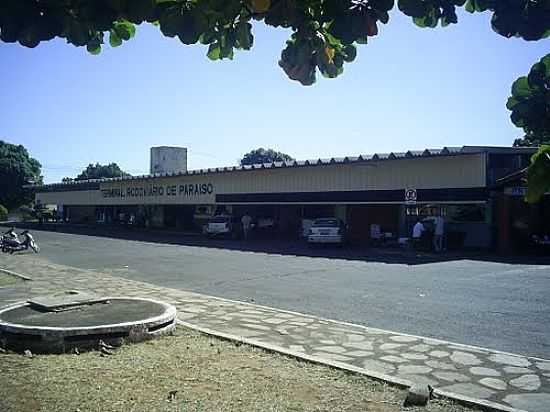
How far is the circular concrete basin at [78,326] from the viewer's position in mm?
6758

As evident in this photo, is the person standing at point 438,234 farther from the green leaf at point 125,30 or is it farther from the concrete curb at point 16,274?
the green leaf at point 125,30

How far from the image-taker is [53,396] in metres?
5.01

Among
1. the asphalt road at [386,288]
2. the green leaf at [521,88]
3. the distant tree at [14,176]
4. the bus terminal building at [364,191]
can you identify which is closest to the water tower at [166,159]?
Result: the bus terminal building at [364,191]

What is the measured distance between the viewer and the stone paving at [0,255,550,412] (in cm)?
560

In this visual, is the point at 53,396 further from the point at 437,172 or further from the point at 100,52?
the point at 437,172

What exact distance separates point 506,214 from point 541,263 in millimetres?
5087

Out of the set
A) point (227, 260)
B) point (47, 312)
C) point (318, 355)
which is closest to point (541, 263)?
point (227, 260)

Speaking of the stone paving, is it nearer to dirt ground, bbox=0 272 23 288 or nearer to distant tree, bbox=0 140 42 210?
dirt ground, bbox=0 272 23 288

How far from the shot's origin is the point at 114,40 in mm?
3334

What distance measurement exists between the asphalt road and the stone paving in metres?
0.64

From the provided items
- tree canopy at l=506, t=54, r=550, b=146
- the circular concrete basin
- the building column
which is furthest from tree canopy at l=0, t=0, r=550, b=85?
the building column

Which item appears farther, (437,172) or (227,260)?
(437,172)

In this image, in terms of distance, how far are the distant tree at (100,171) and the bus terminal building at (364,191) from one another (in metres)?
54.7

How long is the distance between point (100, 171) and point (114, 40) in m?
104
